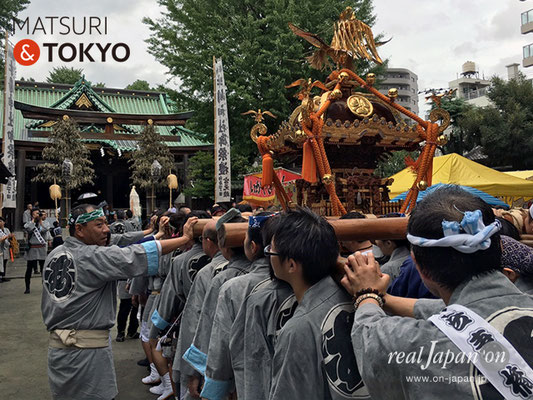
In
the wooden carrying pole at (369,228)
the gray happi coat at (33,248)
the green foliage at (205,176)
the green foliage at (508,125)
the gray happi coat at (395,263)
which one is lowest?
the gray happi coat at (33,248)

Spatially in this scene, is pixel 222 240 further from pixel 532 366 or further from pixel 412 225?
pixel 532 366

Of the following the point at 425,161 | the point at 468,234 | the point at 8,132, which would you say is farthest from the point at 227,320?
the point at 8,132

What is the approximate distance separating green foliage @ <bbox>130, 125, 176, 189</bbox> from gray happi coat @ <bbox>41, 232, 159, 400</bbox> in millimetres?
14085

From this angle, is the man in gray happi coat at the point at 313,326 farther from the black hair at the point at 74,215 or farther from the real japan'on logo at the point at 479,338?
the black hair at the point at 74,215

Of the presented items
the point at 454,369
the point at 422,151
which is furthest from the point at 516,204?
the point at 454,369

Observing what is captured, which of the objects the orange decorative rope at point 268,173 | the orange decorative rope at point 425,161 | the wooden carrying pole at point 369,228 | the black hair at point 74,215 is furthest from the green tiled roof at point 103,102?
the wooden carrying pole at point 369,228

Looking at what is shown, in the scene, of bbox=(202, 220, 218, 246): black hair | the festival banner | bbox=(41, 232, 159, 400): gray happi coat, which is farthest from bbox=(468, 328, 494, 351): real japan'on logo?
the festival banner

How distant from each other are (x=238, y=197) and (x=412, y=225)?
18.2 metres

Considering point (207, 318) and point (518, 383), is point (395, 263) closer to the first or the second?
point (207, 318)

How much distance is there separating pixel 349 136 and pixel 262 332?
11.1ft

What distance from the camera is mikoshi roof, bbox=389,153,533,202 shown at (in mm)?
9336

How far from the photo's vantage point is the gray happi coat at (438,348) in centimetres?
108

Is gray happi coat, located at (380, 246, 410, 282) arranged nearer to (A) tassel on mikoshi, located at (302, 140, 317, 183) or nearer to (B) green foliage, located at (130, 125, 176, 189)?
(A) tassel on mikoshi, located at (302, 140, 317, 183)

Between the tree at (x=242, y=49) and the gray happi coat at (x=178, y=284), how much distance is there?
970cm
